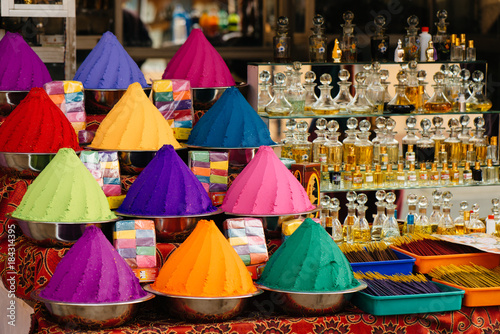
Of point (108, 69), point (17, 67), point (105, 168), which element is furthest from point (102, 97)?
point (105, 168)

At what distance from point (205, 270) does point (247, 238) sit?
1.18 ft

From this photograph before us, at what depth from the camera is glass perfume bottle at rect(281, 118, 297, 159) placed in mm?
3934

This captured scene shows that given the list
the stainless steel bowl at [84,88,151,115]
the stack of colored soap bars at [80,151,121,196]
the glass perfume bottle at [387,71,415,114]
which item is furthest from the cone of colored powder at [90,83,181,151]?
the glass perfume bottle at [387,71,415,114]

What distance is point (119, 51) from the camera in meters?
3.69

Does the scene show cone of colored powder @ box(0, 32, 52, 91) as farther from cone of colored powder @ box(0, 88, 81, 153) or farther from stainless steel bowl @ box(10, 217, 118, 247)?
stainless steel bowl @ box(10, 217, 118, 247)

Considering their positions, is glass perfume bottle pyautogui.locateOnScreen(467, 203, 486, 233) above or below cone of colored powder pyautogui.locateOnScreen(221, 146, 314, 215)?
below

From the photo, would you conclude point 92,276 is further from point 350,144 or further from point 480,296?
point 350,144

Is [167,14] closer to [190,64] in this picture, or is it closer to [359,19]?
[359,19]

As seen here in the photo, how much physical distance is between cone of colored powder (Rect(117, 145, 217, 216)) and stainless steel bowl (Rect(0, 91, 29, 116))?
41.6 inches

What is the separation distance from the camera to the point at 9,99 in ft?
12.0

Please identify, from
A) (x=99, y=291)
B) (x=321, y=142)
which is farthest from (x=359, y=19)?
(x=99, y=291)

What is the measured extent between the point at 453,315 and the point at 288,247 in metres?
0.64

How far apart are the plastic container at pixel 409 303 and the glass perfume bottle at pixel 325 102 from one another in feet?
4.79

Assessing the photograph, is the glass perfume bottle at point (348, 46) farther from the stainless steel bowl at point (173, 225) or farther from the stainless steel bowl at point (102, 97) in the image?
the stainless steel bowl at point (173, 225)
